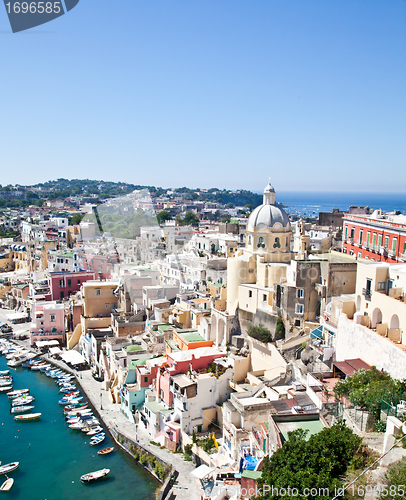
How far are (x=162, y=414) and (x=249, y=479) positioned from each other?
548 cm

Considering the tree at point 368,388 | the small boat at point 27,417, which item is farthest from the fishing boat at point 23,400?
the tree at point 368,388

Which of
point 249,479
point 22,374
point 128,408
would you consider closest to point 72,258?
point 22,374

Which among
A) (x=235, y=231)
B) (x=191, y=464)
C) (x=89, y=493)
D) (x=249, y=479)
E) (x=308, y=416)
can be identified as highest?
(x=235, y=231)

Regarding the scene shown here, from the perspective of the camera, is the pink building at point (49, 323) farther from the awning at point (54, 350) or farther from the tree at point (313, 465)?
the tree at point (313, 465)

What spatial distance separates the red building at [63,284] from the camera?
2786cm

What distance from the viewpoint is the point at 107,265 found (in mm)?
29172

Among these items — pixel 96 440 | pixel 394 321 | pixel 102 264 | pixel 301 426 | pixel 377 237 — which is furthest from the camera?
pixel 102 264

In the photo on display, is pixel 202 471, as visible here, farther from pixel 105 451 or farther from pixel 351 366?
pixel 351 366

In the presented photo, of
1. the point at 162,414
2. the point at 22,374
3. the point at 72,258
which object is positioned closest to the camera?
the point at 162,414

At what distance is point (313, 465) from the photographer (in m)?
6.63

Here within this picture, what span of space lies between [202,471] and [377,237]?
385 inches

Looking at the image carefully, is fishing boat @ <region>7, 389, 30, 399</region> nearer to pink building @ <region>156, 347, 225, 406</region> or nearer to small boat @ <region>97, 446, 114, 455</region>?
small boat @ <region>97, 446, 114, 455</region>

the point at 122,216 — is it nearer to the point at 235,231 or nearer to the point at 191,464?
the point at 235,231

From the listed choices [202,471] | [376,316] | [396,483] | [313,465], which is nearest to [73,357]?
[202,471]
